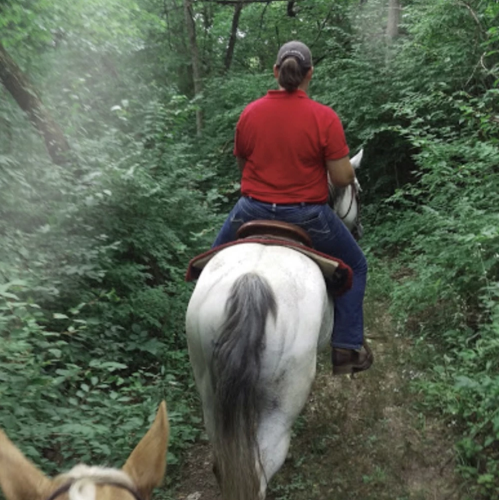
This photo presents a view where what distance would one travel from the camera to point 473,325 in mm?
4879

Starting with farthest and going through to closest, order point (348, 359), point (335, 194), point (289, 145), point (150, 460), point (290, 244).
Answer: point (335, 194) < point (348, 359) < point (289, 145) < point (290, 244) < point (150, 460)

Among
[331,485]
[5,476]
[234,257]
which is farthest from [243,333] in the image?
[331,485]

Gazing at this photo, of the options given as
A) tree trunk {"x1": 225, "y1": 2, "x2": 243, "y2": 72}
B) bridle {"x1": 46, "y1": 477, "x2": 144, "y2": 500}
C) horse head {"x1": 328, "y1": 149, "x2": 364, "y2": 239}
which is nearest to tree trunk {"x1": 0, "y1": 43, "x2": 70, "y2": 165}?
horse head {"x1": 328, "y1": 149, "x2": 364, "y2": 239}

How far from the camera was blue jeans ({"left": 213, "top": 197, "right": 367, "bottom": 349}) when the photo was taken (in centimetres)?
322

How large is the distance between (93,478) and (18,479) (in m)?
0.18

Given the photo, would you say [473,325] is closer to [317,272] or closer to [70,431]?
[317,272]

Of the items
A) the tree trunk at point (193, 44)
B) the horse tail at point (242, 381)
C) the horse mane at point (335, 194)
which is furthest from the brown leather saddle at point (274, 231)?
the tree trunk at point (193, 44)

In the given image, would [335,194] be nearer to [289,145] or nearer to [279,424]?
[289,145]

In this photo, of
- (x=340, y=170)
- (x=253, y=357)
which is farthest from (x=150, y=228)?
(x=253, y=357)

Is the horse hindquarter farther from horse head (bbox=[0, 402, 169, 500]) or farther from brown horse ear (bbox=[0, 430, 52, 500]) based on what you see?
brown horse ear (bbox=[0, 430, 52, 500])

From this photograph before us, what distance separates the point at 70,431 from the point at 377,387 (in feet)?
8.89

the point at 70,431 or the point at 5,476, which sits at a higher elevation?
the point at 5,476

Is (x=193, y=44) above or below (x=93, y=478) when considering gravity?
above

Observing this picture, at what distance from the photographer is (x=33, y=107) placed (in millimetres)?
5285
